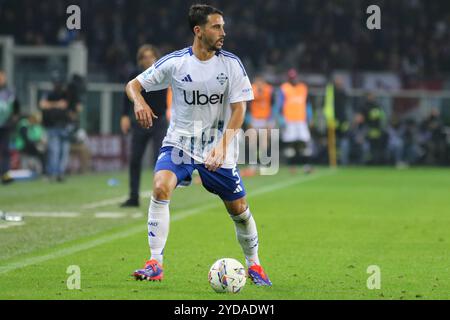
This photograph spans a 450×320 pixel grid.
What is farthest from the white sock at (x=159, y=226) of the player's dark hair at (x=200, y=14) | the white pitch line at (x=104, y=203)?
the white pitch line at (x=104, y=203)

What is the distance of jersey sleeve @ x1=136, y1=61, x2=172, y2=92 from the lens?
28.2 feet

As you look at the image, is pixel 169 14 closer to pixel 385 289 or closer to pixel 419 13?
pixel 419 13

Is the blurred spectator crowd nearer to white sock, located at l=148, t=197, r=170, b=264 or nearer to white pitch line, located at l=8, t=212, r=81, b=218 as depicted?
white pitch line, located at l=8, t=212, r=81, b=218

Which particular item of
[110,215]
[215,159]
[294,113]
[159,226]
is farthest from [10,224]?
[294,113]

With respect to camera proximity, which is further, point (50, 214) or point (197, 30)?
point (50, 214)

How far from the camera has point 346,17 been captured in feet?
113

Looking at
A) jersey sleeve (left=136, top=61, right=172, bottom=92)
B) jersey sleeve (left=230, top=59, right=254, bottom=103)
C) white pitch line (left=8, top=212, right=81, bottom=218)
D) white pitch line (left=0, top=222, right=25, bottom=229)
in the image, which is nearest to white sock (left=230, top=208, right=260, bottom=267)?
jersey sleeve (left=230, top=59, right=254, bottom=103)

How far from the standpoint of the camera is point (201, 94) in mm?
8516

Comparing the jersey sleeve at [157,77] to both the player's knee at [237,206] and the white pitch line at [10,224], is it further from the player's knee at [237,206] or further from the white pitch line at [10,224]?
the white pitch line at [10,224]

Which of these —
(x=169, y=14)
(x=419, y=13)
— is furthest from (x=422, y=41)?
(x=169, y=14)

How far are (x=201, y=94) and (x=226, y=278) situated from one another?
1505 mm

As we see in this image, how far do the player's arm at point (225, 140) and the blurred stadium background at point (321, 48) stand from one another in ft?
66.1

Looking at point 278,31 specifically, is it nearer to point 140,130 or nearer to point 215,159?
point 140,130

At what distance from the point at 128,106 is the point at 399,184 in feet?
27.1
